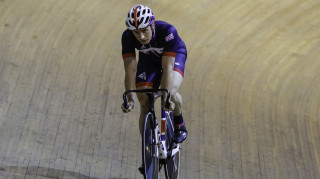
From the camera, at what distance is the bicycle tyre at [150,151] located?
3900 mm

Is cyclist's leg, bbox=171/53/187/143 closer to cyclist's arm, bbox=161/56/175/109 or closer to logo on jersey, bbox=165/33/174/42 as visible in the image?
cyclist's arm, bbox=161/56/175/109

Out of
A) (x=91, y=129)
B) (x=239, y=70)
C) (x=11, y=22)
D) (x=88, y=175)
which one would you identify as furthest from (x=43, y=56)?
(x=239, y=70)

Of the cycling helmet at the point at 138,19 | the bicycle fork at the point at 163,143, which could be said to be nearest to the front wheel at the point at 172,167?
the bicycle fork at the point at 163,143

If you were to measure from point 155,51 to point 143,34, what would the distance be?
1.12ft

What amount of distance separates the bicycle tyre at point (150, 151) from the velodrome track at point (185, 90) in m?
1.17

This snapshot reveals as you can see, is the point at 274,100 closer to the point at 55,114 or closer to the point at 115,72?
the point at 115,72

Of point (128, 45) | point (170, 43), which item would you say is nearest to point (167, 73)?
point (170, 43)

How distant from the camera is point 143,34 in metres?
3.93

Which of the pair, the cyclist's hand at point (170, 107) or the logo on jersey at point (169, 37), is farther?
the logo on jersey at point (169, 37)

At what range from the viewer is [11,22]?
690 cm

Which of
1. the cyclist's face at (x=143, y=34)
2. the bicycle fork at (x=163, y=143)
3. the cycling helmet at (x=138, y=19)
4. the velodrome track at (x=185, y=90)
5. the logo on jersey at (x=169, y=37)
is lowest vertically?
the velodrome track at (x=185, y=90)

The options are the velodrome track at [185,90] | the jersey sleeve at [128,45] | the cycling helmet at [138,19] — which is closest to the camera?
the cycling helmet at [138,19]

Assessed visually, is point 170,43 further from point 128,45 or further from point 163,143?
point 163,143

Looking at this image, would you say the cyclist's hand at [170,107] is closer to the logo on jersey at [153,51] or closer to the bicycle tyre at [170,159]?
the logo on jersey at [153,51]
